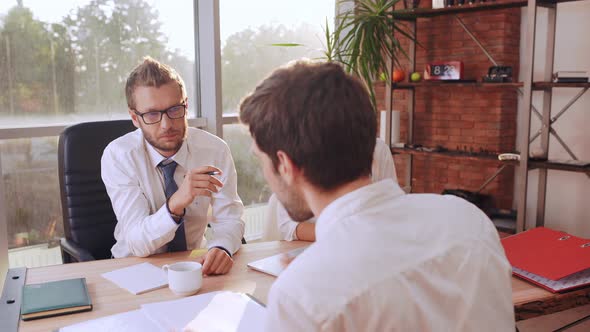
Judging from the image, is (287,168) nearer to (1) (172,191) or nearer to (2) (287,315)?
(2) (287,315)

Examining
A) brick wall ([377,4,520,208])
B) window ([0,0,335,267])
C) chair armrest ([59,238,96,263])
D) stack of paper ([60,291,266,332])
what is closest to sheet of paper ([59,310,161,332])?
stack of paper ([60,291,266,332])

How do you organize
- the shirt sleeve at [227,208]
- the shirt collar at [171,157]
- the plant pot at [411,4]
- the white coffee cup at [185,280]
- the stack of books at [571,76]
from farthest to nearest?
the plant pot at [411,4], the stack of books at [571,76], the shirt collar at [171,157], the shirt sleeve at [227,208], the white coffee cup at [185,280]

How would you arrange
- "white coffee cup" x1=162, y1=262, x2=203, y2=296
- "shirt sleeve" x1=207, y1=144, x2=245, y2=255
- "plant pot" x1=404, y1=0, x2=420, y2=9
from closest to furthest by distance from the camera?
1. "white coffee cup" x1=162, y1=262, x2=203, y2=296
2. "shirt sleeve" x1=207, y1=144, x2=245, y2=255
3. "plant pot" x1=404, y1=0, x2=420, y2=9

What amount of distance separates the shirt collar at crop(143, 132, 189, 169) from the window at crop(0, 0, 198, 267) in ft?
4.09

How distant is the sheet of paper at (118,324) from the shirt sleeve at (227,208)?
576 mm

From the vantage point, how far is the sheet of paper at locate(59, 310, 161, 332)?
1.23 metres

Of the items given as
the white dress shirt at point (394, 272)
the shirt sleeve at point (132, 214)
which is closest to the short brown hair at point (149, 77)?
the shirt sleeve at point (132, 214)

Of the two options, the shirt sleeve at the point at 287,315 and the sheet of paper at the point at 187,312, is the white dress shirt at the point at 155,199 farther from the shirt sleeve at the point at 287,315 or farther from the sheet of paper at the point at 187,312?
the shirt sleeve at the point at 287,315

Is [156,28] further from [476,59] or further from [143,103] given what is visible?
[476,59]

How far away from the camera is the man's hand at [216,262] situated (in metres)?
1.60

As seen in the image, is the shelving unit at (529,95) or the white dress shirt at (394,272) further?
the shelving unit at (529,95)

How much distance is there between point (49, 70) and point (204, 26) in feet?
3.57

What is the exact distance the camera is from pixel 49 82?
119 inches

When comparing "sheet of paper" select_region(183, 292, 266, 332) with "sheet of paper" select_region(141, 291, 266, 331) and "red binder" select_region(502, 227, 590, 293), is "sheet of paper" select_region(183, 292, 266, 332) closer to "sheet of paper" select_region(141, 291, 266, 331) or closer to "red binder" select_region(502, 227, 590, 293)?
"sheet of paper" select_region(141, 291, 266, 331)
